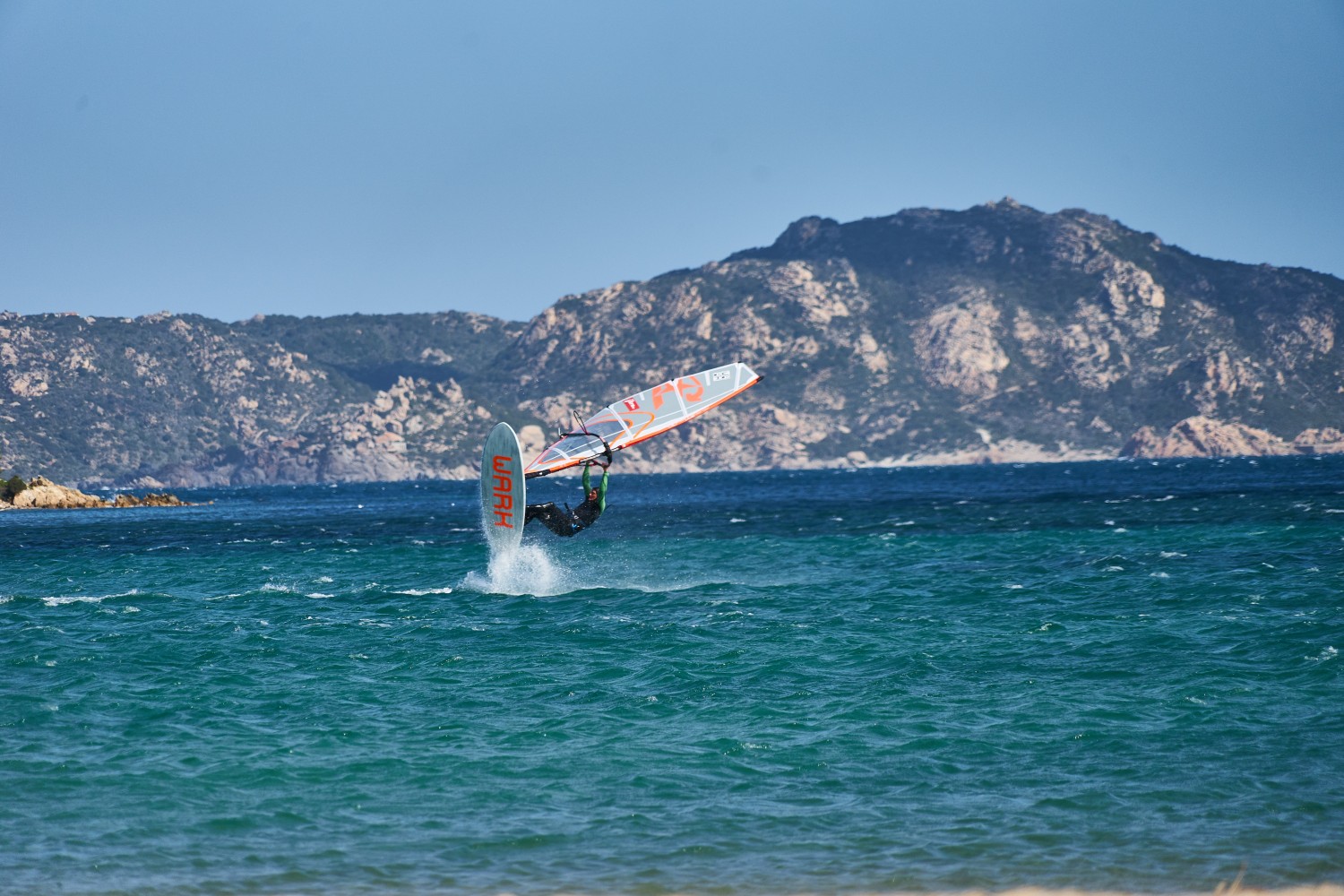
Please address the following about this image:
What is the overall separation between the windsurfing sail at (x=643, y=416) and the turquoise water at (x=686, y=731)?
14.5 ft

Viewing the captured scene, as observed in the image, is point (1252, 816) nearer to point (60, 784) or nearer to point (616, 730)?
point (616, 730)

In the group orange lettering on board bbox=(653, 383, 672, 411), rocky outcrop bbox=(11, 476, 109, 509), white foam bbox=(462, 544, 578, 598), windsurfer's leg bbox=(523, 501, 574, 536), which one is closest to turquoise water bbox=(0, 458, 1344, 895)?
white foam bbox=(462, 544, 578, 598)

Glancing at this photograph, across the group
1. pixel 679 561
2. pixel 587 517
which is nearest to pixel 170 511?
pixel 679 561

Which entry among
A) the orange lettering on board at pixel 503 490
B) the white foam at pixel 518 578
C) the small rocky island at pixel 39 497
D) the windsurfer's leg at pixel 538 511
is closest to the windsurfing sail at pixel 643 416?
the orange lettering on board at pixel 503 490

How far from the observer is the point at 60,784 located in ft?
58.0

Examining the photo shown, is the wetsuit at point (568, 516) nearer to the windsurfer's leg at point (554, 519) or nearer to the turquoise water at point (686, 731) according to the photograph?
the windsurfer's leg at point (554, 519)

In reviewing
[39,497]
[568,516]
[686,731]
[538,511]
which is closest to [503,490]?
[538,511]

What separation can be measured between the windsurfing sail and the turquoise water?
14.5ft

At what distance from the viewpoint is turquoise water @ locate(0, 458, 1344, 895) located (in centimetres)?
1441

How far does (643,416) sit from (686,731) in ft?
58.0

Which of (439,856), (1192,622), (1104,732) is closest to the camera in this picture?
(439,856)

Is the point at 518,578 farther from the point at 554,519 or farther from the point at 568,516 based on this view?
the point at 568,516

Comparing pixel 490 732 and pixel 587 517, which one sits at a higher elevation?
pixel 587 517

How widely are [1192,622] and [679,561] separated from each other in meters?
26.0
